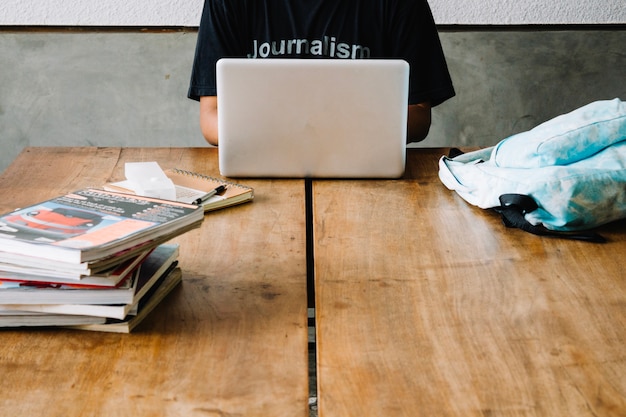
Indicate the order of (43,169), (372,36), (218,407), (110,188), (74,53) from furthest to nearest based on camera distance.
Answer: (74,53) < (372,36) < (43,169) < (110,188) < (218,407)

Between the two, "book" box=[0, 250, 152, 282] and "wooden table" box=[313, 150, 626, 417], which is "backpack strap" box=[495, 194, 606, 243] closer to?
"wooden table" box=[313, 150, 626, 417]

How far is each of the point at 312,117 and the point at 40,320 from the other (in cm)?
81

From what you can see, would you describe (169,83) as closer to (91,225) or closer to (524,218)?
(524,218)

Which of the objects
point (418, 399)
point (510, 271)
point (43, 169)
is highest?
point (418, 399)

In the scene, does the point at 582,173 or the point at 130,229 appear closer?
the point at 130,229

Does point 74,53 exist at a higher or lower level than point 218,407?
lower

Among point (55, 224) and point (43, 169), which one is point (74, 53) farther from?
point (55, 224)

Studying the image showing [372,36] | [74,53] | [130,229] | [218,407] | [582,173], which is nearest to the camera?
[218,407]

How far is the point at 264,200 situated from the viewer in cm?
160

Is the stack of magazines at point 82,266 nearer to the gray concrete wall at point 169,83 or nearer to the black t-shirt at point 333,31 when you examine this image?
the black t-shirt at point 333,31

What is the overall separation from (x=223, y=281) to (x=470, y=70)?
2.29 metres

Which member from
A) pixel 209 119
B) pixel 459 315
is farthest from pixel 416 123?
pixel 459 315

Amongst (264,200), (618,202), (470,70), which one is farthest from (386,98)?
(470,70)

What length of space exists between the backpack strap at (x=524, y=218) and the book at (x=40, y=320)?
81 cm
